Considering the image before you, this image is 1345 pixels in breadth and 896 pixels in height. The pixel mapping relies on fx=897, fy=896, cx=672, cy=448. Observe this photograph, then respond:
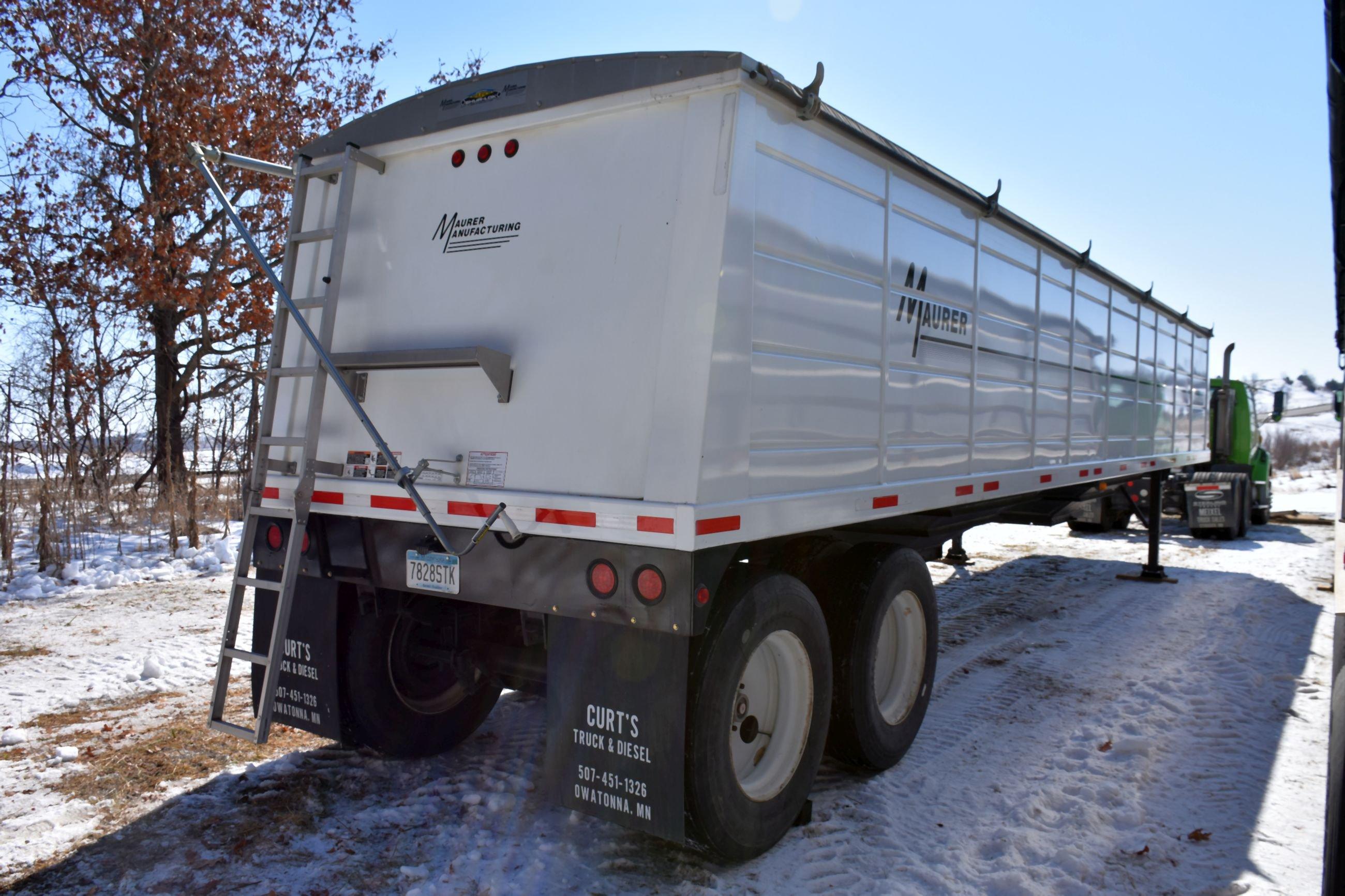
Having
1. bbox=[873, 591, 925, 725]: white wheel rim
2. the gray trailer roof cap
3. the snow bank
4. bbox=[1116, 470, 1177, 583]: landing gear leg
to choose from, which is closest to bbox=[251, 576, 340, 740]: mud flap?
the gray trailer roof cap

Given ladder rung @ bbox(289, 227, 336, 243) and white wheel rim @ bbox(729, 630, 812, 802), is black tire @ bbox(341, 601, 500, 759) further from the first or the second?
ladder rung @ bbox(289, 227, 336, 243)

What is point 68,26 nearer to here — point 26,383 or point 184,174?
point 184,174

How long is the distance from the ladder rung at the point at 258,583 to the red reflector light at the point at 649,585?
169 cm

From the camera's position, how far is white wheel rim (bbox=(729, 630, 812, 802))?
3.49 m

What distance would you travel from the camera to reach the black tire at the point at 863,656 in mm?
4078

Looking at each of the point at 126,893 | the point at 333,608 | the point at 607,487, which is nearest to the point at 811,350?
the point at 607,487

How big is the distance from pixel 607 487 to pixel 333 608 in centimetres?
164

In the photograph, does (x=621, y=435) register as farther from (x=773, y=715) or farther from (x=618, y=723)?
(x=773, y=715)

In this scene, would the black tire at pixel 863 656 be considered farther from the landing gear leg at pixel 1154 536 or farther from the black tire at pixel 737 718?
the landing gear leg at pixel 1154 536

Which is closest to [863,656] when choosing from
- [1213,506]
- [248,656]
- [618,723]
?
[618,723]

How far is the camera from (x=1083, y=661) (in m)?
6.39

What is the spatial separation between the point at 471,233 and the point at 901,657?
3.02 meters

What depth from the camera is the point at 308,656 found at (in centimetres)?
400

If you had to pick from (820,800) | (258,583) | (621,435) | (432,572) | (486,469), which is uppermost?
(621,435)
